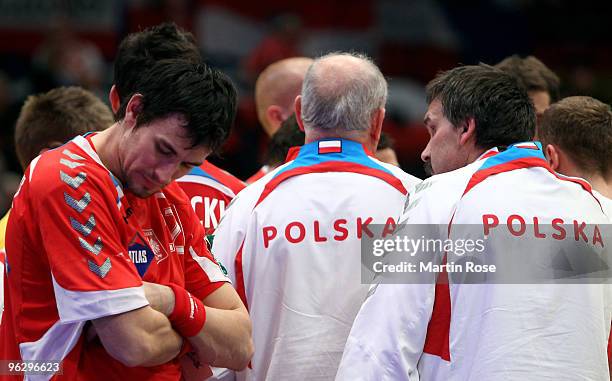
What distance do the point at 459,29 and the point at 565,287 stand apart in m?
8.38

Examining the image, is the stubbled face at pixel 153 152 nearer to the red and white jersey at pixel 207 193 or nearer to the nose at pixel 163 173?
the nose at pixel 163 173

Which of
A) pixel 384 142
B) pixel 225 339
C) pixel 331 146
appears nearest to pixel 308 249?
pixel 331 146

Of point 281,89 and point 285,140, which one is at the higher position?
point 281,89

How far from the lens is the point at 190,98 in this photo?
9.25ft

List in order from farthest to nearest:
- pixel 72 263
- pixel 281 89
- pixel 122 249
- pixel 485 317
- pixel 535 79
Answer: pixel 281 89
pixel 535 79
pixel 485 317
pixel 122 249
pixel 72 263

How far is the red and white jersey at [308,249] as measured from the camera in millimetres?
3420

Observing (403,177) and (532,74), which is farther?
(532,74)

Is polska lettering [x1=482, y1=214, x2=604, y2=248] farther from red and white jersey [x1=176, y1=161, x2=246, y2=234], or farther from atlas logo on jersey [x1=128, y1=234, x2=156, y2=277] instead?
red and white jersey [x1=176, y1=161, x2=246, y2=234]

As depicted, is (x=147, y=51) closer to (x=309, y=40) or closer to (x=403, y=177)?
(x=403, y=177)

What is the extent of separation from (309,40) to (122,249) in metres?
8.27

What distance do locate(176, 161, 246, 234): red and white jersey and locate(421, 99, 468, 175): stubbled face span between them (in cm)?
111

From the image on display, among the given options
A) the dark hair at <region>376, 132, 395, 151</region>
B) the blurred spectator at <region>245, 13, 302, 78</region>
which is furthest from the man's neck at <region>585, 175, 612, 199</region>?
the blurred spectator at <region>245, 13, 302, 78</region>

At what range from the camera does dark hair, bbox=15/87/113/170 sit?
4023mm

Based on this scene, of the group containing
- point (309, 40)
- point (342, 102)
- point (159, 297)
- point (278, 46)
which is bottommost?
point (159, 297)
